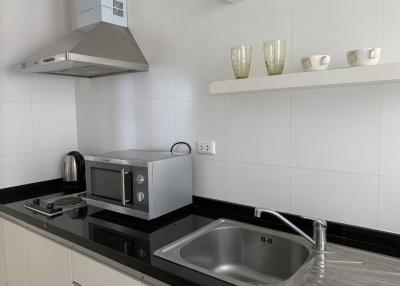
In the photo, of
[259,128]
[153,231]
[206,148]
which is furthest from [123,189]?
[259,128]

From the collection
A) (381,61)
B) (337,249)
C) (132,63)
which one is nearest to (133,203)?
(132,63)

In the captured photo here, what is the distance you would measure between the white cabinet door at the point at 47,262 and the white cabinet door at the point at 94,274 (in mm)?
57

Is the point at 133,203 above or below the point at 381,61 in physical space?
below

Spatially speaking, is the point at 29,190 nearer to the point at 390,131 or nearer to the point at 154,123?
the point at 154,123

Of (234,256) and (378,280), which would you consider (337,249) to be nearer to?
(378,280)

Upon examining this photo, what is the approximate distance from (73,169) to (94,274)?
104 cm

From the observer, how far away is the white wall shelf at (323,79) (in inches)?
35.6

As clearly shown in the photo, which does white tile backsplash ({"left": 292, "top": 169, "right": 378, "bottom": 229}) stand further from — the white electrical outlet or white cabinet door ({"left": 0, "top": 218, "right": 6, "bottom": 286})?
white cabinet door ({"left": 0, "top": 218, "right": 6, "bottom": 286})

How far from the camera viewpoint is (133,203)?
144 cm

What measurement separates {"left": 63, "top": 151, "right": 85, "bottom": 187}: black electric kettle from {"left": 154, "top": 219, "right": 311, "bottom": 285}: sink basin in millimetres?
1169

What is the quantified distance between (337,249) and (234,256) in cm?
44

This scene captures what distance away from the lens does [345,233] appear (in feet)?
3.97

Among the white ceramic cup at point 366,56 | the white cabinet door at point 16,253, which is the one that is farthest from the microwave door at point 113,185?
the white ceramic cup at point 366,56

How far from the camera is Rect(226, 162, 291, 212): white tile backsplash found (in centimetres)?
136
